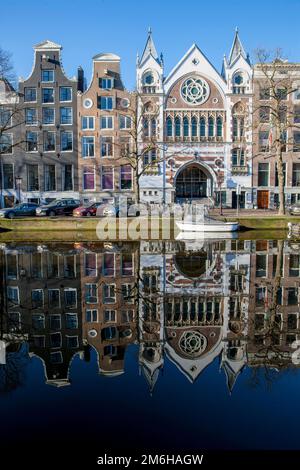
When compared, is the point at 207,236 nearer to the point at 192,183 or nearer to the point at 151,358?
the point at 192,183

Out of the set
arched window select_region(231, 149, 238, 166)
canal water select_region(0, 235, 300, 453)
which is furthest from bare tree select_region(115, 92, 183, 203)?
canal water select_region(0, 235, 300, 453)

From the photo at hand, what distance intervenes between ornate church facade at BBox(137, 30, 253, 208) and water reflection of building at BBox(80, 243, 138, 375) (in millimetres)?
24866

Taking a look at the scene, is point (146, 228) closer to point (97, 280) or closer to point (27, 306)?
point (97, 280)

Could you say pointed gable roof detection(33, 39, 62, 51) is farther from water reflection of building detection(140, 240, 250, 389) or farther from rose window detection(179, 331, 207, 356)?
rose window detection(179, 331, 207, 356)

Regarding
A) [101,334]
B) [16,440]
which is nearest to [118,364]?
[101,334]

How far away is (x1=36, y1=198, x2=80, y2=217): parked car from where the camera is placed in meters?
35.2

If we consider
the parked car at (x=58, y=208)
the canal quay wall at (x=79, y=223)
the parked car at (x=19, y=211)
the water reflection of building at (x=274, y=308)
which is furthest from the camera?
the parked car at (x=58, y=208)

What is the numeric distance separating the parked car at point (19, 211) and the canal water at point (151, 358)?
17540 millimetres

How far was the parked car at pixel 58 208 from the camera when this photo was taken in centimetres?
3525

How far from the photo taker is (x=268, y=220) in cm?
3178

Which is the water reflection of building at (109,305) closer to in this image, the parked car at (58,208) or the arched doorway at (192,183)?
the parked car at (58,208)

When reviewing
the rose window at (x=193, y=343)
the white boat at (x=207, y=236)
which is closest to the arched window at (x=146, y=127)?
the white boat at (x=207, y=236)

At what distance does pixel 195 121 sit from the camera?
148ft

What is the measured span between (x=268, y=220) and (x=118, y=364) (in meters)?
25.7
